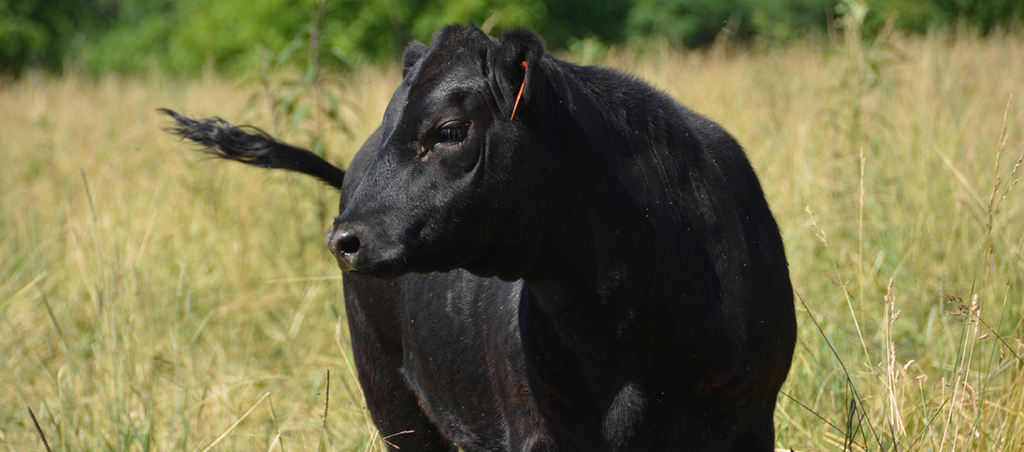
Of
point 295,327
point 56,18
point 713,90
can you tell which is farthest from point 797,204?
point 56,18

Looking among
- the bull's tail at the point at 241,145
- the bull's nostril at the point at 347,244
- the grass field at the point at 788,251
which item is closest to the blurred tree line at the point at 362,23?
the grass field at the point at 788,251

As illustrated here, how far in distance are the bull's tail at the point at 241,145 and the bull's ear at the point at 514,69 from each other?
156cm

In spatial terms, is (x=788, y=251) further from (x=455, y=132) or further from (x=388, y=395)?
(x=455, y=132)

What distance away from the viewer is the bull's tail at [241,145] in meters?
3.00

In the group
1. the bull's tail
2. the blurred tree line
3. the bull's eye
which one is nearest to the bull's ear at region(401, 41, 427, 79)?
the bull's eye

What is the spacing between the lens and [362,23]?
16391mm

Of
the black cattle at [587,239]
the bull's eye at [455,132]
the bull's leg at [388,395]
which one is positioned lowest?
the bull's leg at [388,395]

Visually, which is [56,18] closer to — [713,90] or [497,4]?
[497,4]

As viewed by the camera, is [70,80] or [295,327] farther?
[70,80]

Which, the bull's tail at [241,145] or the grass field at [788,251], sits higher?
the bull's tail at [241,145]

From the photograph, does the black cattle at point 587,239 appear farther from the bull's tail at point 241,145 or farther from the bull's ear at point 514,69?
the bull's tail at point 241,145

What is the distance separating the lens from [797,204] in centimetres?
477

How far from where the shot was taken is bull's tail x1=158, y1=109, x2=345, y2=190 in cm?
300

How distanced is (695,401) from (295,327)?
3.34 meters
